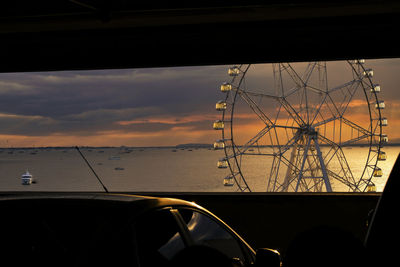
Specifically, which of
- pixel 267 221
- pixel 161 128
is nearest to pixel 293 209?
pixel 267 221

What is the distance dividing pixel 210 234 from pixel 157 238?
57 cm

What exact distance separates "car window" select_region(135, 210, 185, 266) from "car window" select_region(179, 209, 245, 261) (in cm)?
16

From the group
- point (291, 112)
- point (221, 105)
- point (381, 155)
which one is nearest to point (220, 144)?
point (221, 105)

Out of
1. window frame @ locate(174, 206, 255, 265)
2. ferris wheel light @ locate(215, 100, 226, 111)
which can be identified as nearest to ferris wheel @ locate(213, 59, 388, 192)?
ferris wheel light @ locate(215, 100, 226, 111)

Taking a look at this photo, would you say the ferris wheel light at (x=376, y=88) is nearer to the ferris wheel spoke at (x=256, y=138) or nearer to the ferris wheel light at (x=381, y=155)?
the ferris wheel light at (x=381, y=155)

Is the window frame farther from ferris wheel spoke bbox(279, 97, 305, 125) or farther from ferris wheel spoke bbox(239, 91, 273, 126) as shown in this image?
ferris wheel spoke bbox(279, 97, 305, 125)

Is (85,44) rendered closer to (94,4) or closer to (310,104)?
(94,4)

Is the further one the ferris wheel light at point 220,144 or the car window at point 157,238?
the ferris wheel light at point 220,144

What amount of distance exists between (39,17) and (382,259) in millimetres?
5026

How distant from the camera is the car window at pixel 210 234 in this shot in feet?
9.07

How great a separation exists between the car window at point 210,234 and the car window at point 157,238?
6.2 inches

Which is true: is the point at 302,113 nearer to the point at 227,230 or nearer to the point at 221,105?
the point at 221,105

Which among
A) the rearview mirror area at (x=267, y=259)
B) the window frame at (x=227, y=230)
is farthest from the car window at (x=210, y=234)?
the rearview mirror area at (x=267, y=259)

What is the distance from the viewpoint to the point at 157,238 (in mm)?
2449
